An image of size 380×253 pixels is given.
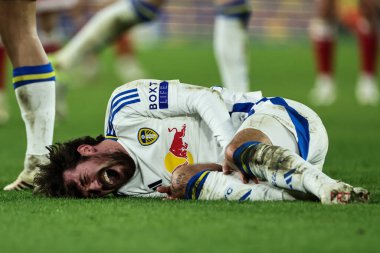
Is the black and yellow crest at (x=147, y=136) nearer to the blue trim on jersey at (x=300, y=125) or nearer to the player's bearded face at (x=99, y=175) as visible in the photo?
the player's bearded face at (x=99, y=175)

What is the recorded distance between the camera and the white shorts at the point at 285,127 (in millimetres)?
3930

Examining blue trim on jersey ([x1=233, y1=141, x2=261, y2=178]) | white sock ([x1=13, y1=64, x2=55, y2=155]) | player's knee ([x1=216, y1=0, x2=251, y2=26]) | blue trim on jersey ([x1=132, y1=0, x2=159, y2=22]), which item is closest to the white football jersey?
blue trim on jersey ([x1=233, y1=141, x2=261, y2=178])

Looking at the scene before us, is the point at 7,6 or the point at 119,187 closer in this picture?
the point at 119,187

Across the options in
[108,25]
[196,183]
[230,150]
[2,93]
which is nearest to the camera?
[230,150]

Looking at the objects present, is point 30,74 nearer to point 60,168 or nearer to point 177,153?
point 60,168

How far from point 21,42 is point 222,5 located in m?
2.65

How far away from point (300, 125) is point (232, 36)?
2873mm

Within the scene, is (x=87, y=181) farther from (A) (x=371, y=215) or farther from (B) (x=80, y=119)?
(B) (x=80, y=119)

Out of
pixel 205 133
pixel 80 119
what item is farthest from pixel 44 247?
pixel 80 119

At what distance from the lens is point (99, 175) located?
13.0 ft

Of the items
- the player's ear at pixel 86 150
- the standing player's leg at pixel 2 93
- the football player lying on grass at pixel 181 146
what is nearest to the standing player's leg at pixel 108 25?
the standing player's leg at pixel 2 93

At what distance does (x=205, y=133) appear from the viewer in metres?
4.16

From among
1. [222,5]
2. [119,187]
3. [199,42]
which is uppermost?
[222,5]

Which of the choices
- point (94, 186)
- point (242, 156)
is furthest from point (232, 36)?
point (242, 156)
